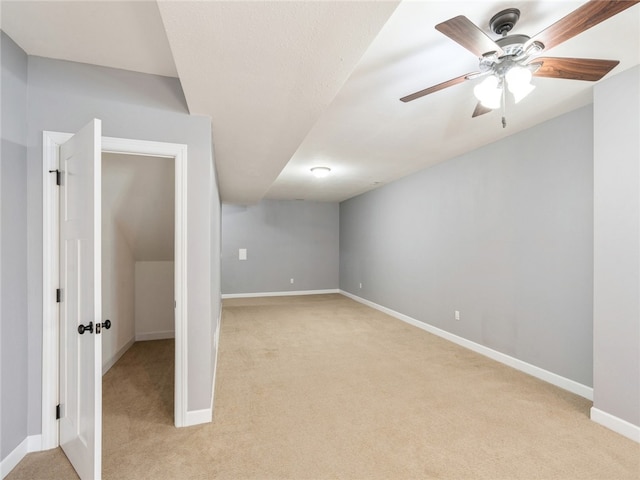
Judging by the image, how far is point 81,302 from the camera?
5.65ft

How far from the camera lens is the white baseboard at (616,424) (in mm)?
2123

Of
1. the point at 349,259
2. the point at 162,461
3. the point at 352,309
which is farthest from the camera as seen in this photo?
the point at 349,259

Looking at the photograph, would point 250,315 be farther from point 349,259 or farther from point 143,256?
point 349,259

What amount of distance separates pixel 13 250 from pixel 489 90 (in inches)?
118

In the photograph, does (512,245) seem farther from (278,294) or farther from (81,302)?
(278,294)

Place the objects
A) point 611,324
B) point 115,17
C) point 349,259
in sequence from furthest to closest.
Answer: point 349,259 → point 611,324 → point 115,17

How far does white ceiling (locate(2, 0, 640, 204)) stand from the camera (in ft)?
4.20

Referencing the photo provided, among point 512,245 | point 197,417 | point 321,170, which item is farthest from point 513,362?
point 321,170

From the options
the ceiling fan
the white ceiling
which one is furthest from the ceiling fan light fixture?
the white ceiling

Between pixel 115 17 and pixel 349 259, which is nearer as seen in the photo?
pixel 115 17

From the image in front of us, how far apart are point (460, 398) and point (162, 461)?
234 centimetres

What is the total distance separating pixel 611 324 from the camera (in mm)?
2275

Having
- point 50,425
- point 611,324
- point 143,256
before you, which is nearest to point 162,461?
point 50,425

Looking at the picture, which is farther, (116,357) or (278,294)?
(278,294)
